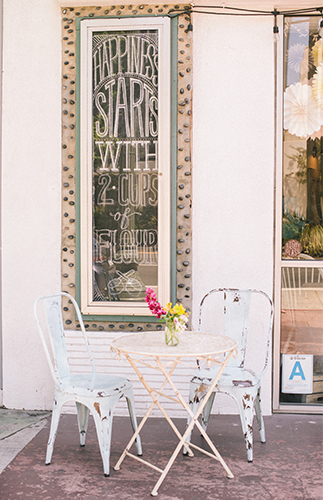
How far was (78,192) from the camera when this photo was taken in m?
4.20

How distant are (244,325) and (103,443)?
1.45 m

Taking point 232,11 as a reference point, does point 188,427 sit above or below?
below

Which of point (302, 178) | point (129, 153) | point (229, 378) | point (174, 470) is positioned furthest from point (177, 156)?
point (174, 470)

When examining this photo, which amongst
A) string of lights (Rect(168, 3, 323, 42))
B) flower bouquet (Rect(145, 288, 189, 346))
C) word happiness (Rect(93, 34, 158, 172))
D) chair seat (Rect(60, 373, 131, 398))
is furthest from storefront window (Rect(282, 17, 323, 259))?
chair seat (Rect(60, 373, 131, 398))

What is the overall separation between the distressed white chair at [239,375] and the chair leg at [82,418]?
77 centimetres

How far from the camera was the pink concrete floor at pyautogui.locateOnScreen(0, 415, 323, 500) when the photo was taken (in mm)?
2799

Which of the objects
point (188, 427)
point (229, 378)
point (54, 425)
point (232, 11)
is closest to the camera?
point (188, 427)

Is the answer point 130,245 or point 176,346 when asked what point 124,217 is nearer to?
point 130,245

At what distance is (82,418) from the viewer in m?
3.43

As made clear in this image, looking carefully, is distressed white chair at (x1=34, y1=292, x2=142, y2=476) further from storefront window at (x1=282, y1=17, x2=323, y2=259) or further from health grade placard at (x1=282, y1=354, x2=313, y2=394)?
storefront window at (x1=282, y1=17, x2=323, y2=259)

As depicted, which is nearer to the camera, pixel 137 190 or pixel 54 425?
pixel 54 425

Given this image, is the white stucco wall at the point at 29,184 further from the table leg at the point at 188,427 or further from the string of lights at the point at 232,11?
the table leg at the point at 188,427

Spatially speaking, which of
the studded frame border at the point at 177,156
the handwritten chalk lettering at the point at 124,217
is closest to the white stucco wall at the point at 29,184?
the studded frame border at the point at 177,156

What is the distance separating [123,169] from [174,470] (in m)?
2.48
